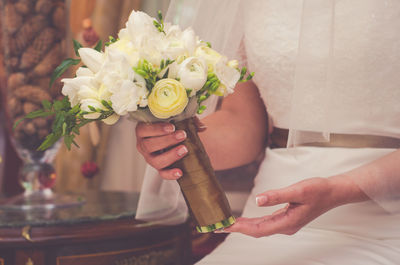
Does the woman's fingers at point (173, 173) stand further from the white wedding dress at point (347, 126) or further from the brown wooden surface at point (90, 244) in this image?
the brown wooden surface at point (90, 244)

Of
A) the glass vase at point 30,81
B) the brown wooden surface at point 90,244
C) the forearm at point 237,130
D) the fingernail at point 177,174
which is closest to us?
the fingernail at point 177,174

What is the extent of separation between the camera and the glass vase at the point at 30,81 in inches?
51.7

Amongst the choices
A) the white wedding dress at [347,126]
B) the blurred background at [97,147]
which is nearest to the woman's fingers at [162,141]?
the white wedding dress at [347,126]

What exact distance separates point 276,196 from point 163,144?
0.21m

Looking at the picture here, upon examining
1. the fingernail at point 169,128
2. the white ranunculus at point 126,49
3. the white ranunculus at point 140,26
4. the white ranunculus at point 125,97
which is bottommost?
the fingernail at point 169,128

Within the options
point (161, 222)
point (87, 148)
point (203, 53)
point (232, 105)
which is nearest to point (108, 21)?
point (87, 148)

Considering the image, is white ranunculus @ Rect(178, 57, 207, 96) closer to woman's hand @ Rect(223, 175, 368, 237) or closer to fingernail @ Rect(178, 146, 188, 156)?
fingernail @ Rect(178, 146, 188, 156)

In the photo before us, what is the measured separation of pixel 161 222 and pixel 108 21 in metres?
1.15

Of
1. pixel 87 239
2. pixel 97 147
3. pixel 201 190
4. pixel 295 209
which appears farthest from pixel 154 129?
pixel 97 147

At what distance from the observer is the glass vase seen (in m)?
1.31

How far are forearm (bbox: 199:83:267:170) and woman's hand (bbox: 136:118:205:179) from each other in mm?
283

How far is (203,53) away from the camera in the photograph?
724 millimetres

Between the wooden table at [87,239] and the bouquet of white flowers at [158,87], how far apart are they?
32 centimetres

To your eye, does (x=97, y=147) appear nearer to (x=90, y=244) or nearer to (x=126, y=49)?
(x=90, y=244)
